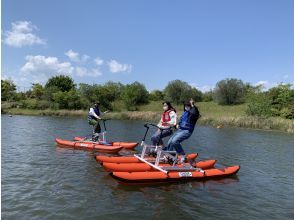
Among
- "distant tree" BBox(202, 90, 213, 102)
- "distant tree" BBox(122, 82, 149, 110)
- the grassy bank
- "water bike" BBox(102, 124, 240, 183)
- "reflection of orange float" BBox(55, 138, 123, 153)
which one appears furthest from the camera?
"distant tree" BBox(202, 90, 213, 102)

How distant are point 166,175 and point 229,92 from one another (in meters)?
55.8

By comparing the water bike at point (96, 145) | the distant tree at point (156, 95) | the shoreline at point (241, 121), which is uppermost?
the distant tree at point (156, 95)

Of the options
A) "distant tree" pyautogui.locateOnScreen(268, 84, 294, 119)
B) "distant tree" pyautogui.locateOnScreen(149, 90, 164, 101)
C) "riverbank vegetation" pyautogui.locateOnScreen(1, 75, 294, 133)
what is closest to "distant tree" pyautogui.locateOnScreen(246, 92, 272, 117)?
"riverbank vegetation" pyautogui.locateOnScreen(1, 75, 294, 133)

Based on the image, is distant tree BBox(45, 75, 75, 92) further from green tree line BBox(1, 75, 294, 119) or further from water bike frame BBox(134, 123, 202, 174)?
water bike frame BBox(134, 123, 202, 174)

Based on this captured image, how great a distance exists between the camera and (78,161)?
47.4 feet

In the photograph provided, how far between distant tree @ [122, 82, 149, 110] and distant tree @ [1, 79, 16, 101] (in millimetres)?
23362

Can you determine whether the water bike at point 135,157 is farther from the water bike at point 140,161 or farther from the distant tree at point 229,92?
the distant tree at point 229,92

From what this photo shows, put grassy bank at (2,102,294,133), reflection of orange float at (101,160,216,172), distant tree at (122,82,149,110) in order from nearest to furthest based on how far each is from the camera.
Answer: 1. reflection of orange float at (101,160,216,172)
2. grassy bank at (2,102,294,133)
3. distant tree at (122,82,149,110)

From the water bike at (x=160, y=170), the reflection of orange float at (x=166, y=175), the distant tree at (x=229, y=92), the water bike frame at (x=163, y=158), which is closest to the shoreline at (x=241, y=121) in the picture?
the distant tree at (x=229, y=92)

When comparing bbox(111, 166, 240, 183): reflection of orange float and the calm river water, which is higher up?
bbox(111, 166, 240, 183): reflection of orange float

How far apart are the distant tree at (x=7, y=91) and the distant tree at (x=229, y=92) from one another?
1622 inches

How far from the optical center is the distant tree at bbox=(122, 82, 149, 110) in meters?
65.9

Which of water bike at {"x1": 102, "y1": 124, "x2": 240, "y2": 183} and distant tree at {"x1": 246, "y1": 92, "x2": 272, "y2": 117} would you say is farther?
distant tree at {"x1": 246, "y1": 92, "x2": 272, "y2": 117}

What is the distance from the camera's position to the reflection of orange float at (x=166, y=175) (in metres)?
10.7
